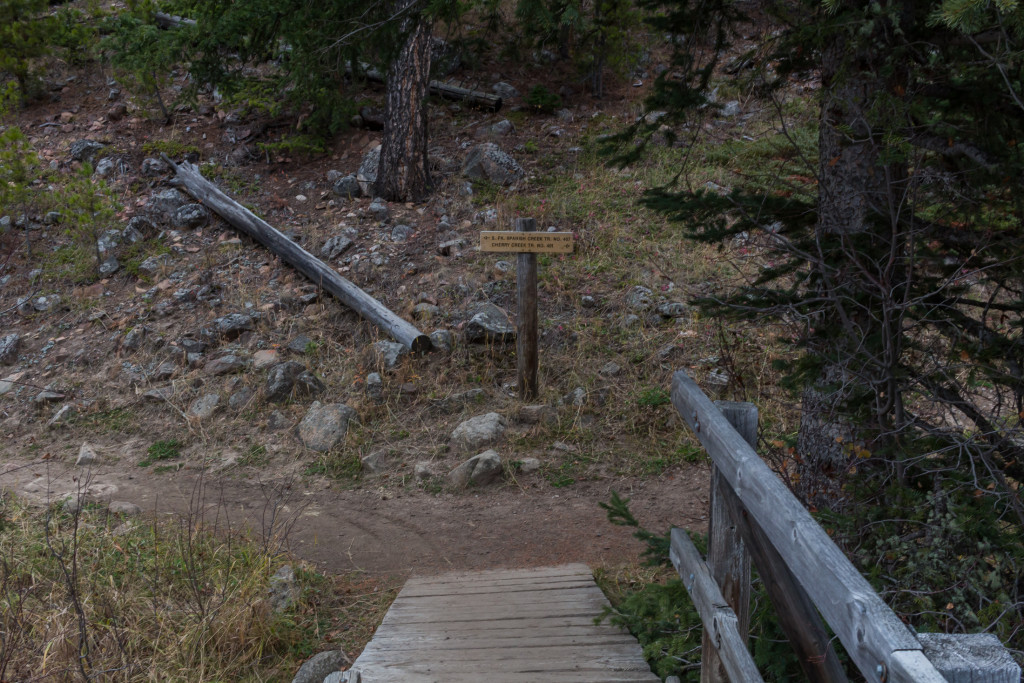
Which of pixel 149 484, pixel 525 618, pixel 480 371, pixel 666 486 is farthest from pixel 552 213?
pixel 525 618

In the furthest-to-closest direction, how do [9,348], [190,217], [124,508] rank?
[190,217]
[9,348]
[124,508]

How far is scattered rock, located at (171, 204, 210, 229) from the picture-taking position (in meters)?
11.3

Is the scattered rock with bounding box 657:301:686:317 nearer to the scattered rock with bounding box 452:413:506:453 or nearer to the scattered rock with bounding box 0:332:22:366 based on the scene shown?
the scattered rock with bounding box 452:413:506:453

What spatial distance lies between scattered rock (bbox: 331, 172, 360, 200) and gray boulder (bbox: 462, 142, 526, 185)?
5.37 ft

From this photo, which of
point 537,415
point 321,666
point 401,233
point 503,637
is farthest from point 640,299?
point 321,666

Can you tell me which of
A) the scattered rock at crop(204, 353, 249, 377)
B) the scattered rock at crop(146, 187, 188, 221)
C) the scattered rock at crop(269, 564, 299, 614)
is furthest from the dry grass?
the scattered rock at crop(146, 187, 188, 221)

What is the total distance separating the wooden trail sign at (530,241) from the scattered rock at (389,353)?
1.60m

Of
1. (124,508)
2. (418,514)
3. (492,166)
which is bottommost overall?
(418,514)

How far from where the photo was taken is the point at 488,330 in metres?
8.62

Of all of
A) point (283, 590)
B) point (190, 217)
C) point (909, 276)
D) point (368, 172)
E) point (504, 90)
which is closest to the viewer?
point (909, 276)

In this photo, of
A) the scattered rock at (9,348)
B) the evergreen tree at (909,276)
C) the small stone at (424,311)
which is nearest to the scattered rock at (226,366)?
the small stone at (424,311)

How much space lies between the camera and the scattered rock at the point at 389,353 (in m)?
8.48

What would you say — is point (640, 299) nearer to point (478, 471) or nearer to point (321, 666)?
point (478, 471)

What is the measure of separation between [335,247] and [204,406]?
9.83 feet
